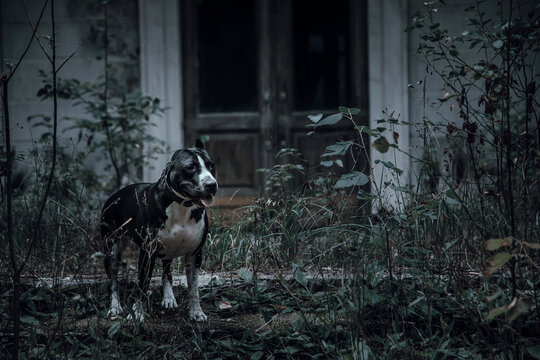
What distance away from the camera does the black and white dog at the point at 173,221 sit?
105 inches

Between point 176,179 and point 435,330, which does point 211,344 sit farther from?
point 435,330

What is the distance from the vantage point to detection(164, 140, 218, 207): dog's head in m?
2.62

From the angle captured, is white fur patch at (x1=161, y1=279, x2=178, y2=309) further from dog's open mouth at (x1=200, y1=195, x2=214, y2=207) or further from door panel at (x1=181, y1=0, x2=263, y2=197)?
door panel at (x1=181, y1=0, x2=263, y2=197)

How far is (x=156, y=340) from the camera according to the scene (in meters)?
2.60

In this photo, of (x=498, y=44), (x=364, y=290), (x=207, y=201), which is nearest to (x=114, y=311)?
(x=207, y=201)

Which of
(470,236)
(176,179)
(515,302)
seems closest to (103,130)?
(176,179)

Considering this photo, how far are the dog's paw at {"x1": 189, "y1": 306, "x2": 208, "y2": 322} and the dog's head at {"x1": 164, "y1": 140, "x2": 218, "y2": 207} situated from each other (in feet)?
1.72

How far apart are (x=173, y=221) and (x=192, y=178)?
246mm

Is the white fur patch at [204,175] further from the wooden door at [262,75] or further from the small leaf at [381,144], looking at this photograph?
the wooden door at [262,75]

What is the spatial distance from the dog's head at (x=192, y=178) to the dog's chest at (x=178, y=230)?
0.28 ft

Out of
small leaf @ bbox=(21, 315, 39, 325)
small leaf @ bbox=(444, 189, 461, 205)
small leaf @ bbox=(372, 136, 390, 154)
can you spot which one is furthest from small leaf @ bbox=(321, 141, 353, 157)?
small leaf @ bbox=(21, 315, 39, 325)

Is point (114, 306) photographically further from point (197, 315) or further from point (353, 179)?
point (353, 179)

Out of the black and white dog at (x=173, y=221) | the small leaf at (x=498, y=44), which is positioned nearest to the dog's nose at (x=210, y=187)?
the black and white dog at (x=173, y=221)

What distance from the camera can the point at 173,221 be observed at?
2795 millimetres
